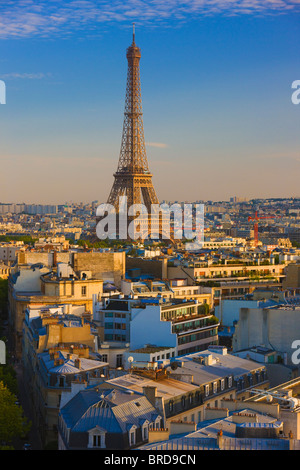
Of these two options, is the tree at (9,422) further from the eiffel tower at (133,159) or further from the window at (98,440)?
the eiffel tower at (133,159)

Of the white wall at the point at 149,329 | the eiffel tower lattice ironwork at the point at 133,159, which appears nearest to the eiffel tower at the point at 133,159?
the eiffel tower lattice ironwork at the point at 133,159

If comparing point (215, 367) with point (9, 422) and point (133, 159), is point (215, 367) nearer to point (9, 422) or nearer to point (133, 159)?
point (9, 422)

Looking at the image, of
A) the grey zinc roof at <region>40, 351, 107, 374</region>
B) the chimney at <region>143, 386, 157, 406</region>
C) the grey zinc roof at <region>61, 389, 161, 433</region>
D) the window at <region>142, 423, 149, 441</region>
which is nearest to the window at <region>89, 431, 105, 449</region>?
the grey zinc roof at <region>61, 389, 161, 433</region>

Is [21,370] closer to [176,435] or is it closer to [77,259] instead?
[77,259]

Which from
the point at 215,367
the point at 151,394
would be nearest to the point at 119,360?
the point at 215,367

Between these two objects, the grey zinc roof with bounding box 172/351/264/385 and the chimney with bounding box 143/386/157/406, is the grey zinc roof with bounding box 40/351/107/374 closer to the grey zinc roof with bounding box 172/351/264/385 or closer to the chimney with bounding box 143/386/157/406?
the grey zinc roof with bounding box 172/351/264/385

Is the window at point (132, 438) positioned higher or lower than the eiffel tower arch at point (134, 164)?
lower

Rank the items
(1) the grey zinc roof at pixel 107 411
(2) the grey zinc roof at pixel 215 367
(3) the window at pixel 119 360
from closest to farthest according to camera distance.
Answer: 1. (1) the grey zinc roof at pixel 107 411
2. (2) the grey zinc roof at pixel 215 367
3. (3) the window at pixel 119 360

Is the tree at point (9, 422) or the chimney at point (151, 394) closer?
the chimney at point (151, 394)
